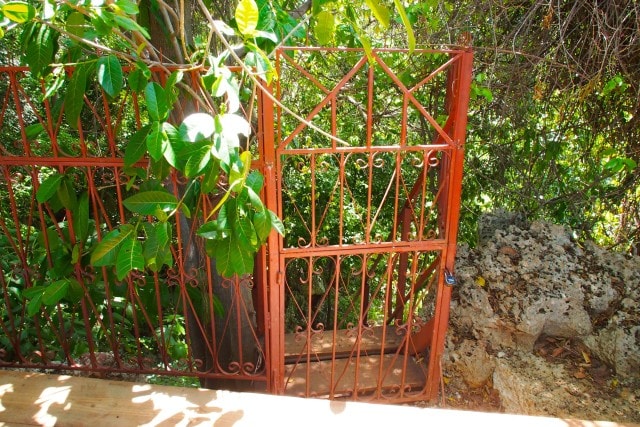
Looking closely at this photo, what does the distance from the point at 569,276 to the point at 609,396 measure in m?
0.61

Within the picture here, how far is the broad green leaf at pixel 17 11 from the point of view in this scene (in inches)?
52.7

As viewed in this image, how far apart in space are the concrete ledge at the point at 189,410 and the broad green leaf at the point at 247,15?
4.22 ft

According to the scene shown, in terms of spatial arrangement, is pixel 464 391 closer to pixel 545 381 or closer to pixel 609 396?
pixel 545 381

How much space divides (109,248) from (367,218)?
1.00m

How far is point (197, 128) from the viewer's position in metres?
1.38

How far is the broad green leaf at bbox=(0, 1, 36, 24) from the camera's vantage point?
1339 mm

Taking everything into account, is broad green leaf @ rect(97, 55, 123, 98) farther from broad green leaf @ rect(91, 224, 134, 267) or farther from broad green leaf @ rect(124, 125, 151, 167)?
broad green leaf @ rect(91, 224, 134, 267)

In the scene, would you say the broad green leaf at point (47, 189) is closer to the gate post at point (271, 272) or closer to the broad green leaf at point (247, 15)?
the gate post at point (271, 272)

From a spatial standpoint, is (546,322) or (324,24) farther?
(546,322)

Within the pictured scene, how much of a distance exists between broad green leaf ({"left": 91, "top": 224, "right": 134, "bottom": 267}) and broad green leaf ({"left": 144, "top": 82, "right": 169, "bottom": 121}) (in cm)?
43

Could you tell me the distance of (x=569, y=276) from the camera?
2658mm

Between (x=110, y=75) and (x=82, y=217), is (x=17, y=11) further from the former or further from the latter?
(x=82, y=217)

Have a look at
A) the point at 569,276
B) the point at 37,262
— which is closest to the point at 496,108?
the point at 569,276

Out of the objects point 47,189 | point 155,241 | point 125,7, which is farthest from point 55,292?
point 125,7
